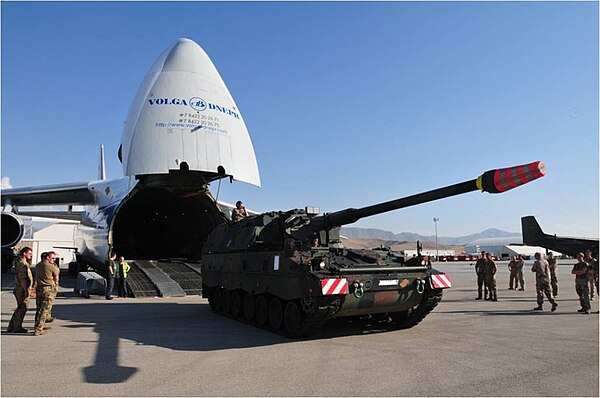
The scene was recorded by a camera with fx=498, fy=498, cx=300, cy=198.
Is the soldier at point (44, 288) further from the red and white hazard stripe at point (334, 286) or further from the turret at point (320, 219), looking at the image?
the red and white hazard stripe at point (334, 286)

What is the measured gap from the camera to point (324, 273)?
Answer: 25.1ft

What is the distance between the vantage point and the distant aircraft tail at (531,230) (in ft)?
104

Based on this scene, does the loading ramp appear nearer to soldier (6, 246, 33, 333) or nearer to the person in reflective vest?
the person in reflective vest

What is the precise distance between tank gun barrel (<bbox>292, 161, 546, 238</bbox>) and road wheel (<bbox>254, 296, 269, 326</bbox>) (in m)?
1.39

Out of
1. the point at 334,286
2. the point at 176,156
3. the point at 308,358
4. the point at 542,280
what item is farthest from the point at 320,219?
the point at 176,156

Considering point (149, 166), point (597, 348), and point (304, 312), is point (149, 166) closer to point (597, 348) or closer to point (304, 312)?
point (304, 312)

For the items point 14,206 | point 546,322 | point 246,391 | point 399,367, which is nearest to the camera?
point 246,391

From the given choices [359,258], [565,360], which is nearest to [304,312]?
[359,258]

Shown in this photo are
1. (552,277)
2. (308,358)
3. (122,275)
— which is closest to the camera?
(308,358)

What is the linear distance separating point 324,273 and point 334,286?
290 millimetres

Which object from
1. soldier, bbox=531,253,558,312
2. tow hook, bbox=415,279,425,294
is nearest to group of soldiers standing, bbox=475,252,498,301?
soldier, bbox=531,253,558,312

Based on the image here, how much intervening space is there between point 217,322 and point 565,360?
6.38 m

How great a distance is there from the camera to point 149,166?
1448 cm

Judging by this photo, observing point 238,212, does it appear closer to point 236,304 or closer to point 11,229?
point 236,304
